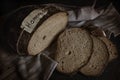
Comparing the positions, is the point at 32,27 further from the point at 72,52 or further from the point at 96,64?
the point at 96,64

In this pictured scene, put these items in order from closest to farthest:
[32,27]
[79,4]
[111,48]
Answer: [32,27] → [111,48] → [79,4]

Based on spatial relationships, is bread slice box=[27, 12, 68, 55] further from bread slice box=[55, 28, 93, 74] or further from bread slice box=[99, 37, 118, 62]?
bread slice box=[99, 37, 118, 62]

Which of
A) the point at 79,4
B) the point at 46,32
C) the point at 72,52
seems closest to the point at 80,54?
the point at 72,52

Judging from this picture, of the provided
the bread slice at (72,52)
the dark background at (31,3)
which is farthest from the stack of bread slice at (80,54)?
the dark background at (31,3)

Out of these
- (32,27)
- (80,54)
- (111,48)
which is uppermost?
(32,27)

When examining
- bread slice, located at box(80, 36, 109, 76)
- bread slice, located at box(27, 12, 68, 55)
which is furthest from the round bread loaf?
bread slice, located at box(80, 36, 109, 76)

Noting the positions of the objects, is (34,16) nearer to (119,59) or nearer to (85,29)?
(85,29)

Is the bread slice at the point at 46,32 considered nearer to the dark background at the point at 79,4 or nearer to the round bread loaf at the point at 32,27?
the round bread loaf at the point at 32,27
